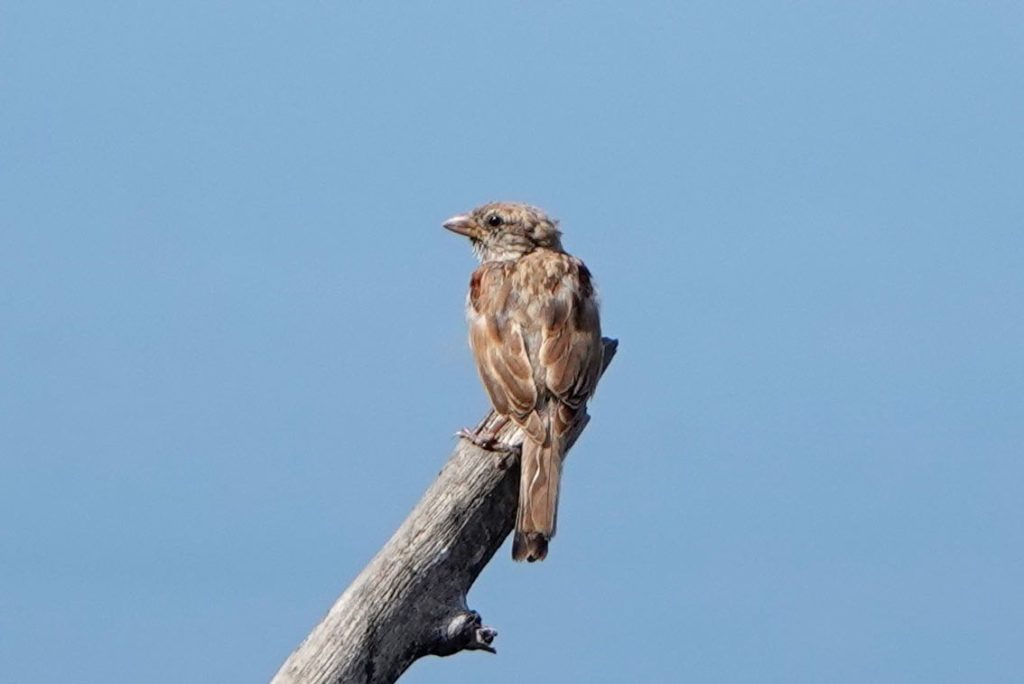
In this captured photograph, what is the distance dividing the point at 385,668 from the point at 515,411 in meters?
1.60

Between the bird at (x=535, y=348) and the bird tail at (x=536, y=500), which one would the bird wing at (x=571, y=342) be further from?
the bird tail at (x=536, y=500)

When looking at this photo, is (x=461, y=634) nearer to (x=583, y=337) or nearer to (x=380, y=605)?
(x=380, y=605)

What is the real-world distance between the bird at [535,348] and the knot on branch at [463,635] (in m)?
0.39

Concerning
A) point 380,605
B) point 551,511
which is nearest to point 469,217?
point 551,511

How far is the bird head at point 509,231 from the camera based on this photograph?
980 centimetres

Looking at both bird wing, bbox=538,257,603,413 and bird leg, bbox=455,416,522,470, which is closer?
bird leg, bbox=455,416,522,470

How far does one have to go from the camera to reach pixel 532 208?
985 centimetres

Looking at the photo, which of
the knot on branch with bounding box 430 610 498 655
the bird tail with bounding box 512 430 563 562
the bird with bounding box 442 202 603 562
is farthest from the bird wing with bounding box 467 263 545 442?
the knot on branch with bounding box 430 610 498 655

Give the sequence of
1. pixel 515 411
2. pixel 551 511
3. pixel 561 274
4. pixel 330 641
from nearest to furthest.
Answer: pixel 330 641 → pixel 551 511 → pixel 515 411 → pixel 561 274

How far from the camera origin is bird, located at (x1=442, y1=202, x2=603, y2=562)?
7.73 m

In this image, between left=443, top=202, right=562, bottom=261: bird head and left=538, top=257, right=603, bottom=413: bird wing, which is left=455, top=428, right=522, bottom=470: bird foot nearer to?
left=538, top=257, right=603, bottom=413: bird wing

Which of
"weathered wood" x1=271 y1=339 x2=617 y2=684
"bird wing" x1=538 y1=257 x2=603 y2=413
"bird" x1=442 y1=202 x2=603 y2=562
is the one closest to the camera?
"weathered wood" x1=271 y1=339 x2=617 y2=684

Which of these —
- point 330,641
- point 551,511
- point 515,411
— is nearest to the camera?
point 330,641

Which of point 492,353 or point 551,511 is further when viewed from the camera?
point 492,353
